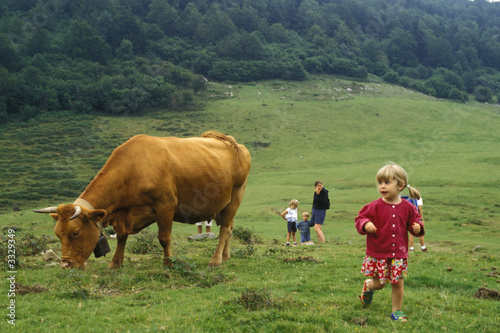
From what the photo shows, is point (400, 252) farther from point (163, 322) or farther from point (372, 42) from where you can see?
point (372, 42)

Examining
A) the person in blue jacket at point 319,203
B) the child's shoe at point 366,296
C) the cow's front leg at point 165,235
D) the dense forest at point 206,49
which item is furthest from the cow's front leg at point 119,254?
the dense forest at point 206,49

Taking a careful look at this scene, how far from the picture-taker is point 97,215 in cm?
780

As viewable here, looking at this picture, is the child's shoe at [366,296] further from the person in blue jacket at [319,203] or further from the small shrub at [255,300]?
the person in blue jacket at [319,203]

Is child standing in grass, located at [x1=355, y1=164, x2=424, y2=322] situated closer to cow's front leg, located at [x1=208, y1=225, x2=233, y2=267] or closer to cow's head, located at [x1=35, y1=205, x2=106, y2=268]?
cow's front leg, located at [x1=208, y1=225, x2=233, y2=267]

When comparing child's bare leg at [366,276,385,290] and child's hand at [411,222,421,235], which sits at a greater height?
child's hand at [411,222,421,235]

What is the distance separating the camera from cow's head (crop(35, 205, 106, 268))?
24.8 feet

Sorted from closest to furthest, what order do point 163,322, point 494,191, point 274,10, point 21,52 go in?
point 163,322 < point 494,191 < point 21,52 < point 274,10

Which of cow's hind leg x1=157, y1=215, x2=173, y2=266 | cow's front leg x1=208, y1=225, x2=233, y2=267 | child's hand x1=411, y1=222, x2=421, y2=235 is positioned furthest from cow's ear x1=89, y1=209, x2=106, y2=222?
child's hand x1=411, y1=222, x2=421, y2=235

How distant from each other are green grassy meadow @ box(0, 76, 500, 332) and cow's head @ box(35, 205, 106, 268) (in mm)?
326

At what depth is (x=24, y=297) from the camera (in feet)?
21.2

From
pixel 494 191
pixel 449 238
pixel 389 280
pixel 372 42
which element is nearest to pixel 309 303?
pixel 389 280

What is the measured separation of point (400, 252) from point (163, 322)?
3151mm

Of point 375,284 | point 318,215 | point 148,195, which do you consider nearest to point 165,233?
point 148,195

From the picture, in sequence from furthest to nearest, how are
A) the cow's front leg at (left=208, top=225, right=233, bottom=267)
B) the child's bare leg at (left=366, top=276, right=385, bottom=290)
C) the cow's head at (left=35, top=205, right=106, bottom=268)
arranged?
the cow's front leg at (left=208, top=225, right=233, bottom=267) < the cow's head at (left=35, top=205, right=106, bottom=268) < the child's bare leg at (left=366, top=276, right=385, bottom=290)
